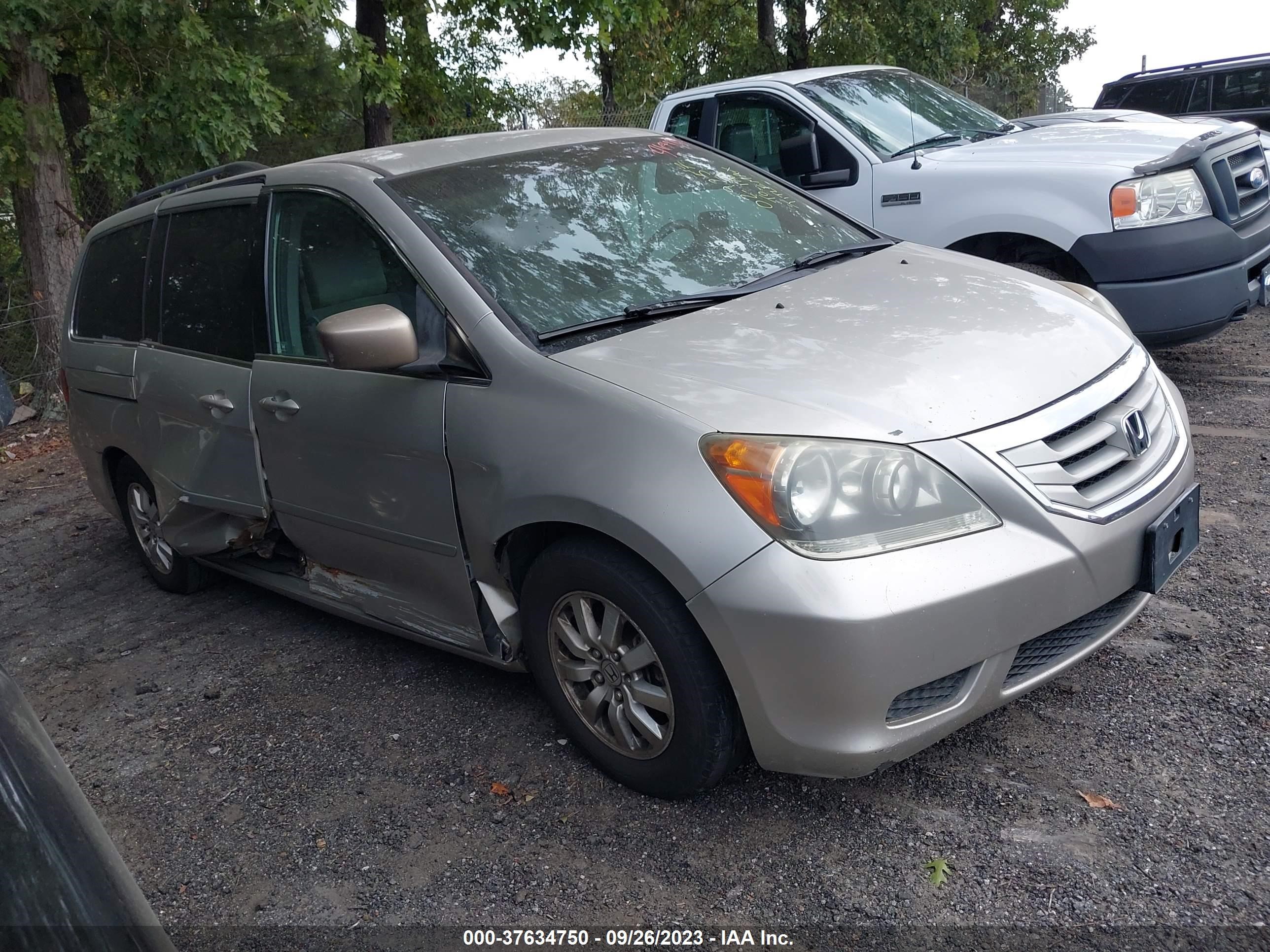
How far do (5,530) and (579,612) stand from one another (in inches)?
207

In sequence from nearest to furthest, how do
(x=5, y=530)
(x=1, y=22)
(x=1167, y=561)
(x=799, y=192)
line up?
(x=1167, y=561) < (x=799, y=192) < (x=5, y=530) < (x=1, y=22)

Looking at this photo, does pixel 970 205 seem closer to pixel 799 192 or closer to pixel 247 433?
pixel 799 192

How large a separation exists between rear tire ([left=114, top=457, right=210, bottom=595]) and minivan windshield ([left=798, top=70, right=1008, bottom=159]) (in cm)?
446

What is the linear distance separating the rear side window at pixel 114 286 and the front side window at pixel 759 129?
3.65m

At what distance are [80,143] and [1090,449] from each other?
29.5 ft

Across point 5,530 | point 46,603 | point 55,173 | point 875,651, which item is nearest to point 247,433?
point 46,603

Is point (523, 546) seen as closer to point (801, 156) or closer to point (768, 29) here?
point (801, 156)

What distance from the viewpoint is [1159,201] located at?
5.74m

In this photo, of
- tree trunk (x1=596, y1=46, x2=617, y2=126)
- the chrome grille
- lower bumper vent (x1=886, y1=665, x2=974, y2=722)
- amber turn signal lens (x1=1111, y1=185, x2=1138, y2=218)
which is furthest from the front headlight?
tree trunk (x1=596, y1=46, x2=617, y2=126)

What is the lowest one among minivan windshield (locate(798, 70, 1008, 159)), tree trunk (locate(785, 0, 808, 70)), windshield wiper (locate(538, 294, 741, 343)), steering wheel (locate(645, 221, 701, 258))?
windshield wiper (locate(538, 294, 741, 343))

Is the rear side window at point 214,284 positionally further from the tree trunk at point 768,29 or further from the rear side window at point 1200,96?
the tree trunk at point 768,29

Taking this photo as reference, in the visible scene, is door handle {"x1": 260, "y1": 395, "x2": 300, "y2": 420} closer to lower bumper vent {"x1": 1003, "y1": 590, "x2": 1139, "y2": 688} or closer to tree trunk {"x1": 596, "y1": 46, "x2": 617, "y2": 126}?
lower bumper vent {"x1": 1003, "y1": 590, "x2": 1139, "y2": 688}

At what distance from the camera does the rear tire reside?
199 inches

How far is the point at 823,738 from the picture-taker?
2.62 metres
